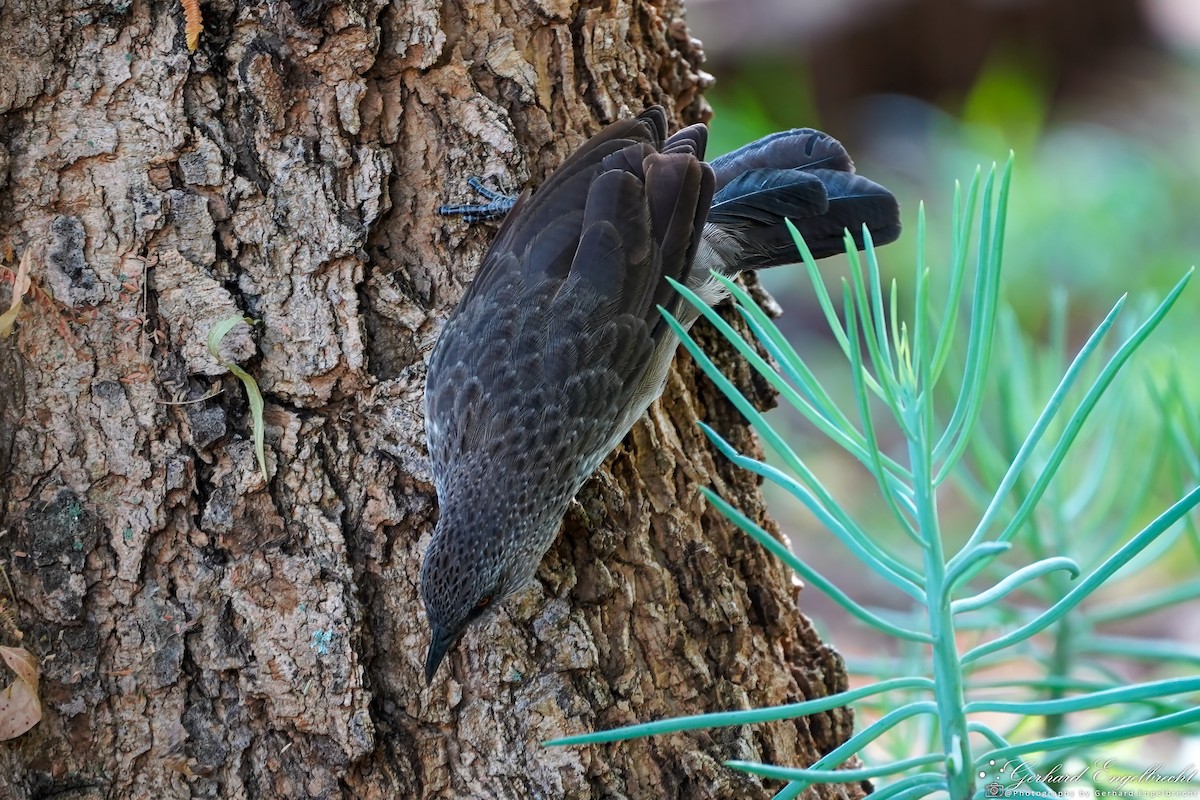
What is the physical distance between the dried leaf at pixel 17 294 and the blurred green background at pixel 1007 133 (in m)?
4.07

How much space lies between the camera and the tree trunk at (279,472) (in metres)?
2.29

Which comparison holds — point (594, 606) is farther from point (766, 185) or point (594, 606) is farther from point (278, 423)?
point (766, 185)

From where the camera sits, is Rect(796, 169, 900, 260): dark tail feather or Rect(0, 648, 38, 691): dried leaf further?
Rect(796, 169, 900, 260): dark tail feather

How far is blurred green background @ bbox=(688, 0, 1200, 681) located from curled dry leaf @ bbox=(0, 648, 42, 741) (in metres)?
4.11

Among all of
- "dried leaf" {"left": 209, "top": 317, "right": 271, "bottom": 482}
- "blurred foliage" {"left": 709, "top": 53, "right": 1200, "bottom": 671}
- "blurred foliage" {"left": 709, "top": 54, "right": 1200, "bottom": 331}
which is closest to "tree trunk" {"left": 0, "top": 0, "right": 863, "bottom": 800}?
"dried leaf" {"left": 209, "top": 317, "right": 271, "bottom": 482}

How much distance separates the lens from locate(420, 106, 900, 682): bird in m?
2.57

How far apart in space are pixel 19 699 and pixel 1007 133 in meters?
7.44

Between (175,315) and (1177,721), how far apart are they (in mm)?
2098

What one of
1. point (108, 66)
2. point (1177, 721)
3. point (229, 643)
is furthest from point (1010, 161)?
point (108, 66)

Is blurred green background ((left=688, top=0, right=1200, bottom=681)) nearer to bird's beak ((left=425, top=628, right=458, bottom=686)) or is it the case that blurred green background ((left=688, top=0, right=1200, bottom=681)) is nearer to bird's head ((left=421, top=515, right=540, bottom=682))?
bird's head ((left=421, top=515, right=540, bottom=682))

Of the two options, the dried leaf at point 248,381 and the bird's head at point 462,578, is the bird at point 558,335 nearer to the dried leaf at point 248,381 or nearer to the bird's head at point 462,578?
the bird's head at point 462,578

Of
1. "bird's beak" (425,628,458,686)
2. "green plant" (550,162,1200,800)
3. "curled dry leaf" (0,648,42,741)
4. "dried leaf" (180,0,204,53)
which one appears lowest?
"curled dry leaf" (0,648,42,741)

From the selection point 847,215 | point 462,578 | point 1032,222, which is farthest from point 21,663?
point 1032,222

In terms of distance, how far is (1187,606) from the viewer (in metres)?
6.27
